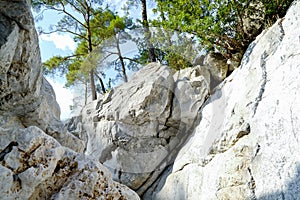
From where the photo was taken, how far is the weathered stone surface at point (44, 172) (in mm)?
1673

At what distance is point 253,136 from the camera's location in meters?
3.60

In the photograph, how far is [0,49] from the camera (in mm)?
2531

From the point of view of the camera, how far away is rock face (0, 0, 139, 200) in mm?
1705

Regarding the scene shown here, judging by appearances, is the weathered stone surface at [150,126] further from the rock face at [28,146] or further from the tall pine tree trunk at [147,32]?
the rock face at [28,146]

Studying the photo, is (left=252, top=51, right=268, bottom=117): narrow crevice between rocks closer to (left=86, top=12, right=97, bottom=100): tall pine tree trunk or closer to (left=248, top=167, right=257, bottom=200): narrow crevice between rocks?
(left=248, top=167, right=257, bottom=200): narrow crevice between rocks

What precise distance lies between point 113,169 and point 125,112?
1.09m

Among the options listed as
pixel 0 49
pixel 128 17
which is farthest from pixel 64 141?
pixel 128 17

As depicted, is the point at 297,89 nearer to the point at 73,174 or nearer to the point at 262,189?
the point at 262,189

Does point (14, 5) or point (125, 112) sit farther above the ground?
point (14, 5)

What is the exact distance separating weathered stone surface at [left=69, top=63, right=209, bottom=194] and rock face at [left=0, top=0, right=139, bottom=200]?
2932 mm

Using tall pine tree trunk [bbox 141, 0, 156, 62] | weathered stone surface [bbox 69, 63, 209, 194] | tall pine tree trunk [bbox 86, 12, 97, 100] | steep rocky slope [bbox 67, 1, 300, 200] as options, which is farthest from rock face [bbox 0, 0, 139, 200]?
tall pine tree trunk [bbox 86, 12, 97, 100]

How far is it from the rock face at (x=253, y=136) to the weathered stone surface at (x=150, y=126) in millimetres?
439

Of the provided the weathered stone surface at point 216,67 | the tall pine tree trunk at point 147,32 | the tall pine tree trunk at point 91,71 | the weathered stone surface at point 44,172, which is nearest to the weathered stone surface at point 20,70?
the weathered stone surface at point 44,172

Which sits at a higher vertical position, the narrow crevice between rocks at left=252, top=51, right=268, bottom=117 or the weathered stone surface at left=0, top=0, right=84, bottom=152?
the weathered stone surface at left=0, top=0, right=84, bottom=152
